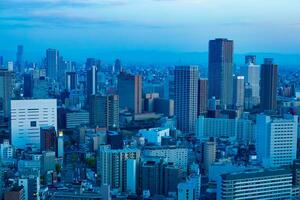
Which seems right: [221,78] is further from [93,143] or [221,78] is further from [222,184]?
[222,184]

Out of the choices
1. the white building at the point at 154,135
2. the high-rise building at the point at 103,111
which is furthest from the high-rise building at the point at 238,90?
the white building at the point at 154,135

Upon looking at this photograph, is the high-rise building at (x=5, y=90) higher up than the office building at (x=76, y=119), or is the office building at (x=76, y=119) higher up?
the high-rise building at (x=5, y=90)

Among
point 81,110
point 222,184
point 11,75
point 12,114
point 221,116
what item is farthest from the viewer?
point 11,75

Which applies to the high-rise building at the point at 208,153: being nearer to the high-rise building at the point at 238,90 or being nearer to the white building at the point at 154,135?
the white building at the point at 154,135

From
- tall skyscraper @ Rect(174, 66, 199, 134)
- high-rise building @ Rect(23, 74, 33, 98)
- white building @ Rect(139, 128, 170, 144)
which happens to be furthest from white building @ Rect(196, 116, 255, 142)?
high-rise building @ Rect(23, 74, 33, 98)

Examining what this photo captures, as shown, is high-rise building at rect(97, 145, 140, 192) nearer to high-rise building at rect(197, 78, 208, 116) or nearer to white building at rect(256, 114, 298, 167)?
white building at rect(256, 114, 298, 167)

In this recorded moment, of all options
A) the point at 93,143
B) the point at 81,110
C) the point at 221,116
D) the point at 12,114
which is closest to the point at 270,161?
the point at 93,143

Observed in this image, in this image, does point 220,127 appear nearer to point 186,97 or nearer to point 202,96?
point 186,97
